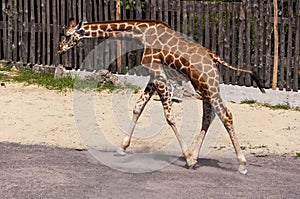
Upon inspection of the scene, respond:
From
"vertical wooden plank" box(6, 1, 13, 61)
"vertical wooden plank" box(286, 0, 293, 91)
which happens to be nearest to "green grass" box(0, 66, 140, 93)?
"vertical wooden plank" box(6, 1, 13, 61)

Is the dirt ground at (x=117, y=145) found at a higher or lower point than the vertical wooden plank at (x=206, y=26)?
lower

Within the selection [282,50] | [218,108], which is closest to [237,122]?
[282,50]

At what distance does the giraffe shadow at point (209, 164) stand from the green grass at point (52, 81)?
165 inches

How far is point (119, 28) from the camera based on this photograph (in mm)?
10789

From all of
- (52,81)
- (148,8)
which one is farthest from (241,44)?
(52,81)

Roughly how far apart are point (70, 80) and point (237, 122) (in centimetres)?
395

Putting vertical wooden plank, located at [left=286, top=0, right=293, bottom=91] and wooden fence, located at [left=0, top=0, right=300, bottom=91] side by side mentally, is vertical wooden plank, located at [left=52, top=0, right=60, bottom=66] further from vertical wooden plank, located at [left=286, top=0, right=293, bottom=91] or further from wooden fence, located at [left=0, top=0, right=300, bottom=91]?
vertical wooden plank, located at [left=286, top=0, right=293, bottom=91]

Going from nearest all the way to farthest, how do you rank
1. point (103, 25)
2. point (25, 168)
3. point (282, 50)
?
point (25, 168) < point (103, 25) < point (282, 50)

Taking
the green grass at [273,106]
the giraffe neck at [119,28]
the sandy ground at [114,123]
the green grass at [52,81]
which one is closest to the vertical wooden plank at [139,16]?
the green grass at [52,81]

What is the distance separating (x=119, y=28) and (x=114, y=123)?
245 centimetres

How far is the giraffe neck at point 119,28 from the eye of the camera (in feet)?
35.2

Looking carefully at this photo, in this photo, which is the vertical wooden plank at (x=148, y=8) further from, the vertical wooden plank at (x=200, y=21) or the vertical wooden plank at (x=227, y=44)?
the vertical wooden plank at (x=227, y=44)

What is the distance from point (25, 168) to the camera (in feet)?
33.0

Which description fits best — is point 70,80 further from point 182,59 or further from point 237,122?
point 182,59
